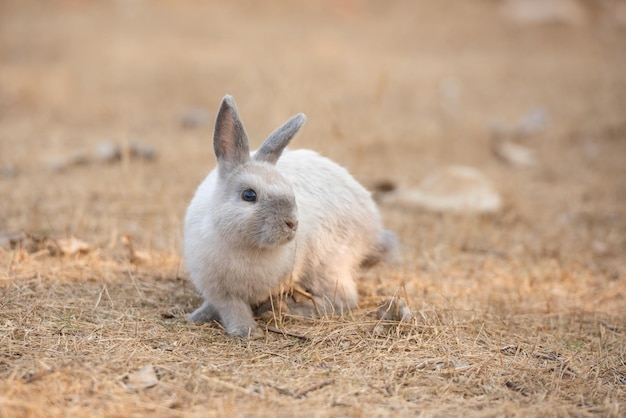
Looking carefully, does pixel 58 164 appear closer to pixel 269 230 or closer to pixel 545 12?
pixel 269 230

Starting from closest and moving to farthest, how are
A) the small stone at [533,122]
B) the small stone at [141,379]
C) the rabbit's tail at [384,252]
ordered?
1. the small stone at [141,379]
2. the rabbit's tail at [384,252]
3. the small stone at [533,122]

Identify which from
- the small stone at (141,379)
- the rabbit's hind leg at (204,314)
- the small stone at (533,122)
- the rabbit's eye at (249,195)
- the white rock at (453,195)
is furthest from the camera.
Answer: the small stone at (533,122)

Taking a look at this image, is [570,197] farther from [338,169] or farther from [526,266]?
[338,169]

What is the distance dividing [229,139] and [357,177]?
4.08 metres

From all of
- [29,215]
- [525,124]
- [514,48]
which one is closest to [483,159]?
[525,124]

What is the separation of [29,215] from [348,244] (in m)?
3.25

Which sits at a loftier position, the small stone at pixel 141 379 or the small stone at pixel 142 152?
the small stone at pixel 142 152

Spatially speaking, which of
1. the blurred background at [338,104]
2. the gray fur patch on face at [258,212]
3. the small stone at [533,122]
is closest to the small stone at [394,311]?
the gray fur patch on face at [258,212]

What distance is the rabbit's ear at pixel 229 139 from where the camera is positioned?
352cm

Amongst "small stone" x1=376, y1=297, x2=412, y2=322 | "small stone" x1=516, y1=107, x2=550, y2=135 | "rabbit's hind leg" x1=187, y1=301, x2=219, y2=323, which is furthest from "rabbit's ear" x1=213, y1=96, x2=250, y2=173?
"small stone" x1=516, y1=107, x2=550, y2=135

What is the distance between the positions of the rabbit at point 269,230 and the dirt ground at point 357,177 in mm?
235

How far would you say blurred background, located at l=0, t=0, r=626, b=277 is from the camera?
6504 mm

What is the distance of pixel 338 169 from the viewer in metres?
4.37

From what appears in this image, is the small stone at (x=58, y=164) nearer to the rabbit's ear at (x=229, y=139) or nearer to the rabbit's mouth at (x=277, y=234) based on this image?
the rabbit's ear at (x=229, y=139)
